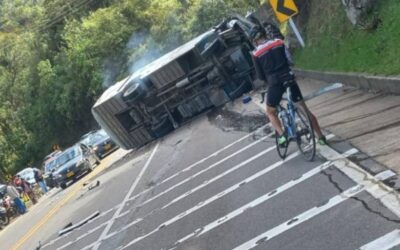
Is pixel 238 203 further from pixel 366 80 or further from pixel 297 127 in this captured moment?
pixel 366 80

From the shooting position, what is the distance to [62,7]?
65562 mm

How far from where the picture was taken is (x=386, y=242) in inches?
216

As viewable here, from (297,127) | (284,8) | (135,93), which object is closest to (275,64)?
(297,127)

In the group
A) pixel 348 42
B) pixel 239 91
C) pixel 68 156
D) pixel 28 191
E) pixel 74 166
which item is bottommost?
pixel 28 191

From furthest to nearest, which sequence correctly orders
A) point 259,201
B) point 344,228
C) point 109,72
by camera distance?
1. point 109,72
2. point 259,201
3. point 344,228

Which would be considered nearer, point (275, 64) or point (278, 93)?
point (275, 64)

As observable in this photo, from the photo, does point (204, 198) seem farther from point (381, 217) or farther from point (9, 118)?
point (9, 118)

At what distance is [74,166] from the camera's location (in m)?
27.8

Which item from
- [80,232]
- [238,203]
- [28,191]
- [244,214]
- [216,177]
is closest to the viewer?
[244,214]

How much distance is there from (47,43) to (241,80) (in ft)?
164

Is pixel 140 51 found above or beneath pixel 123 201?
beneath

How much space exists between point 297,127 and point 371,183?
2570 mm

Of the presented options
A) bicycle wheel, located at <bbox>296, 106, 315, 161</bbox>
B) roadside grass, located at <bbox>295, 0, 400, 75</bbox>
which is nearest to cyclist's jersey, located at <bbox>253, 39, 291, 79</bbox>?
bicycle wheel, located at <bbox>296, 106, 315, 161</bbox>

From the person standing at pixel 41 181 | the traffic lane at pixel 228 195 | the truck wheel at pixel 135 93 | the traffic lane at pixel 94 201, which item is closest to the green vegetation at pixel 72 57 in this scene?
the person standing at pixel 41 181
